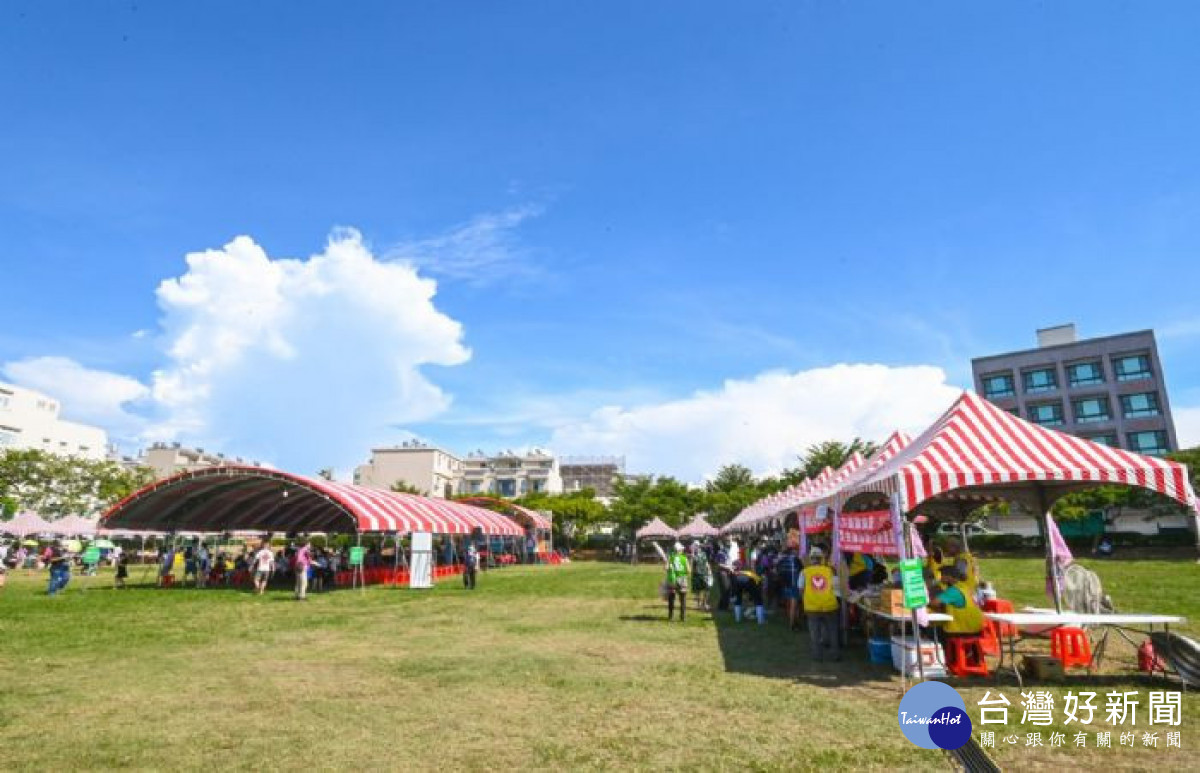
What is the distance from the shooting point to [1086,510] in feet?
142

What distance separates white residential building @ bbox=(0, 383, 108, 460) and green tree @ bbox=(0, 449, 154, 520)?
14021mm

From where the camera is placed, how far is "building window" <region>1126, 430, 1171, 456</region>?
173 ft

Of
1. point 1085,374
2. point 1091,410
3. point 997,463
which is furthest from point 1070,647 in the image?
point 1085,374

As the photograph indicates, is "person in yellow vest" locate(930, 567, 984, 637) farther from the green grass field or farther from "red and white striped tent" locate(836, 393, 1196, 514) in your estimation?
"red and white striped tent" locate(836, 393, 1196, 514)

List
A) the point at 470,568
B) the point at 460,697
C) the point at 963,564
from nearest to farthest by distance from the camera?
the point at 460,697 → the point at 963,564 → the point at 470,568

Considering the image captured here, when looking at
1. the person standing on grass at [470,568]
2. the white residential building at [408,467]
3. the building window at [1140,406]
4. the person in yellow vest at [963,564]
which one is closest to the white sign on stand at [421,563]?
the person standing on grass at [470,568]

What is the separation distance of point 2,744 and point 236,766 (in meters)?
2.42

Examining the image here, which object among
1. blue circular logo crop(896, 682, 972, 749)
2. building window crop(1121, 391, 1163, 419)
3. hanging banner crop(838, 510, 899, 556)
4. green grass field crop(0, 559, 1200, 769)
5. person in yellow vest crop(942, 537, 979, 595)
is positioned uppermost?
building window crop(1121, 391, 1163, 419)

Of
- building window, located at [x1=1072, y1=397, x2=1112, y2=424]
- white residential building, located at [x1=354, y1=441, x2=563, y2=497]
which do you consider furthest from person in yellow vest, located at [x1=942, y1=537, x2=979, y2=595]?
white residential building, located at [x1=354, y1=441, x2=563, y2=497]

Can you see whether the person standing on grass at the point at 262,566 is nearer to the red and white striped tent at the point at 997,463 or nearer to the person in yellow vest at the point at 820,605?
the person in yellow vest at the point at 820,605

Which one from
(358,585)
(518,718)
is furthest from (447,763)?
(358,585)

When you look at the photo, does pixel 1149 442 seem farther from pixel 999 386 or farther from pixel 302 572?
pixel 302 572

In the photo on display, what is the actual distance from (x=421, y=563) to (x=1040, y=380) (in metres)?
57.4

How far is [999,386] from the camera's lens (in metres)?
60.7
